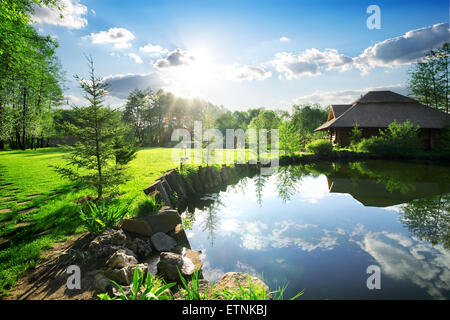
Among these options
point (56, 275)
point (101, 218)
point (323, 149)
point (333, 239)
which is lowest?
point (333, 239)

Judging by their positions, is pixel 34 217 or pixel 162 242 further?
pixel 34 217

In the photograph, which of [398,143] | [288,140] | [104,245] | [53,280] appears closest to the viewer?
[53,280]

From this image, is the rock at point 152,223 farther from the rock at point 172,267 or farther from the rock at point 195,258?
the rock at point 172,267

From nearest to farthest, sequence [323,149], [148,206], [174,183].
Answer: [148,206], [174,183], [323,149]

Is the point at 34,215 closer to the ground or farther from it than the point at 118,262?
farther from it

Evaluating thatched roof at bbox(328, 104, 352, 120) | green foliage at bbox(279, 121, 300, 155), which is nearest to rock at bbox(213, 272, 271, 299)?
green foliage at bbox(279, 121, 300, 155)

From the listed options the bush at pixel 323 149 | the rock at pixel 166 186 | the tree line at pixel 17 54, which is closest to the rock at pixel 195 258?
the rock at pixel 166 186

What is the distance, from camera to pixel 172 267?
3.79m

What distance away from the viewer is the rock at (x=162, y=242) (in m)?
4.79

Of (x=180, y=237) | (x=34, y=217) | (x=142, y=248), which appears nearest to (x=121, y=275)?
(x=142, y=248)

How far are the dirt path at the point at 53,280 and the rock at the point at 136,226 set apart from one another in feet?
3.28

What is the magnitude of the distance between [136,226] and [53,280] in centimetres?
191

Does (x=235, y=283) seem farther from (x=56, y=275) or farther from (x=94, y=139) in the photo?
(x=94, y=139)

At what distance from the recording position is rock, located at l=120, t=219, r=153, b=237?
4.98 meters
